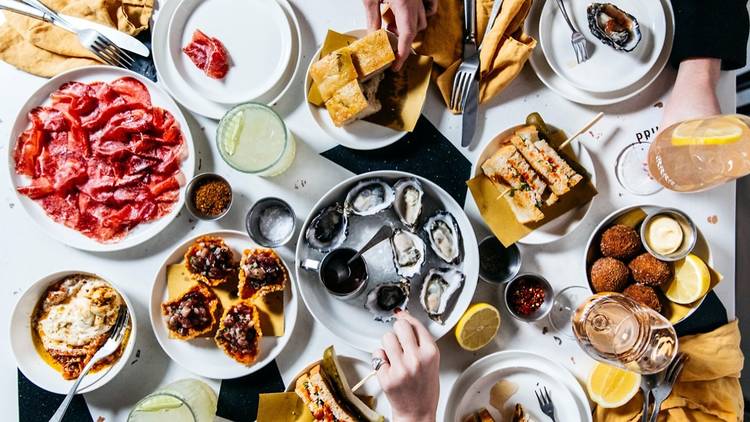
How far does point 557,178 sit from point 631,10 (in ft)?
2.37

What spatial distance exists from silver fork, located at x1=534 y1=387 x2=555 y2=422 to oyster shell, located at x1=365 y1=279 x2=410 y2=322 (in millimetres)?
625

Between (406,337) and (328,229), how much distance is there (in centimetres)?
53

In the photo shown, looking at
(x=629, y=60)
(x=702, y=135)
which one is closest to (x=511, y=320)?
(x=702, y=135)

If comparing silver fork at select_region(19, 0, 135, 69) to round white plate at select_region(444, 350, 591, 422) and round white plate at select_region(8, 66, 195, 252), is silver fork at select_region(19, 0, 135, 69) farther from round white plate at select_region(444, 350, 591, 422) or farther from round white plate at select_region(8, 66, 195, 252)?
round white plate at select_region(444, 350, 591, 422)

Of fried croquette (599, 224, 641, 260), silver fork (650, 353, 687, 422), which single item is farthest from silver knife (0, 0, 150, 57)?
silver fork (650, 353, 687, 422)

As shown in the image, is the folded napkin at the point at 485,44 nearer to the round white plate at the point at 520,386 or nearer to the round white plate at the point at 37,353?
the round white plate at the point at 520,386

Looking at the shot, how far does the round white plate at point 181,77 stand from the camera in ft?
7.48

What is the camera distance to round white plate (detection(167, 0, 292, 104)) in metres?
2.32

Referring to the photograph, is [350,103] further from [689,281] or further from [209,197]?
[689,281]

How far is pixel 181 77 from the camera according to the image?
231 centimetres

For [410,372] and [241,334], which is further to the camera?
[241,334]

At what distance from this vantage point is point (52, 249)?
235cm

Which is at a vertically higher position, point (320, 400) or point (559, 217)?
point (559, 217)

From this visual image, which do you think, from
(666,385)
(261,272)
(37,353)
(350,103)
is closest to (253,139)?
(350,103)
